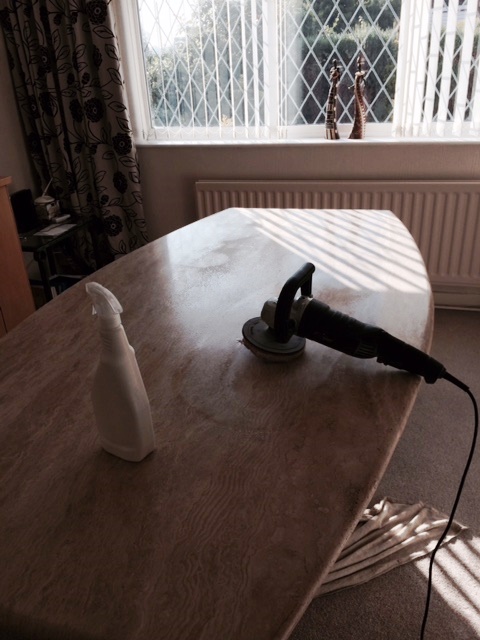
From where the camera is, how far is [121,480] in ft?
2.36

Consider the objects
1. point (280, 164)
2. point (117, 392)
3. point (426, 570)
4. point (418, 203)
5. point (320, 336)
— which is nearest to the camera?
point (117, 392)

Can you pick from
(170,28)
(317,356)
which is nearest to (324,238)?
(317,356)

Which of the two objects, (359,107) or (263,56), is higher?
(263,56)

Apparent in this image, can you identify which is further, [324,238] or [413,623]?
[324,238]

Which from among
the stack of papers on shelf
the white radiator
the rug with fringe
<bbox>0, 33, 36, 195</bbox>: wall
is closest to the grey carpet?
the rug with fringe

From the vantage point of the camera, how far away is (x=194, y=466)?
743mm

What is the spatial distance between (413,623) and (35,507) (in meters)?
1.04

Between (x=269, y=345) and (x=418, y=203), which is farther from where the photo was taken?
(x=418, y=203)

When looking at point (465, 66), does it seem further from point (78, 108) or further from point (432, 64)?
point (78, 108)

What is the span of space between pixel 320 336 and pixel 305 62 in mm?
2093

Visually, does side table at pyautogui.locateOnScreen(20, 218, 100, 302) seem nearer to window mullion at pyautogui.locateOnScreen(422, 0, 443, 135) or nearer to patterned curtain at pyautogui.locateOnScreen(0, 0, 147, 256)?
patterned curtain at pyautogui.locateOnScreen(0, 0, 147, 256)

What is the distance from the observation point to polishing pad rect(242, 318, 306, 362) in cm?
97

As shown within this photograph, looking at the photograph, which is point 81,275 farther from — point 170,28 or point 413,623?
point 413,623

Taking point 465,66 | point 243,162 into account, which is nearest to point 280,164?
point 243,162
